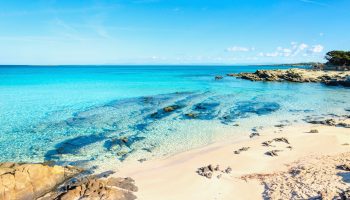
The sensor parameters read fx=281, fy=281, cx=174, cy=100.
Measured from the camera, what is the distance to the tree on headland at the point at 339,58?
278 ft

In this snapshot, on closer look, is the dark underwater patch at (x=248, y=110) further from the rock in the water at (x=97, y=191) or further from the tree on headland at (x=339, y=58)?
the tree on headland at (x=339, y=58)

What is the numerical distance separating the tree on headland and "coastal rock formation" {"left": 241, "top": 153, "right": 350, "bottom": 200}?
274 ft

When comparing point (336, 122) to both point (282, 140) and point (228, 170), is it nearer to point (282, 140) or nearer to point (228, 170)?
point (282, 140)

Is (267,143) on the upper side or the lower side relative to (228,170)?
upper

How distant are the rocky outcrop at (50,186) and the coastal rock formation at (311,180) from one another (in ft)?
18.8

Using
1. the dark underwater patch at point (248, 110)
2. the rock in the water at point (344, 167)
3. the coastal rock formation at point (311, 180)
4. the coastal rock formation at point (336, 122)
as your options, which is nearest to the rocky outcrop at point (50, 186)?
the coastal rock formation at point (311, 180)

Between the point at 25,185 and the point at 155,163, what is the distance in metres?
6.48

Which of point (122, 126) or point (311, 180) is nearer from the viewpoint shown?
point (311, 180)

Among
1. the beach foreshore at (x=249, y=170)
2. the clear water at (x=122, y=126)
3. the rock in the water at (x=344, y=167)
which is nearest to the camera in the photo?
the beach foreshore at (x=249, y=170)

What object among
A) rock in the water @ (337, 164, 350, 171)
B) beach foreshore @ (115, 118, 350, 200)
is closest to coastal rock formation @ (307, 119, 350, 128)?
beach foreshore @ (115, 118, 350, 200)

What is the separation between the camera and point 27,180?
37.9ft

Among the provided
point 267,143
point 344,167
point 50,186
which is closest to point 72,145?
point 50,186

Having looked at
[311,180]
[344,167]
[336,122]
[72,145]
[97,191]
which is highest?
[344,167]

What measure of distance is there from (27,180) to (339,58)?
95433mm
